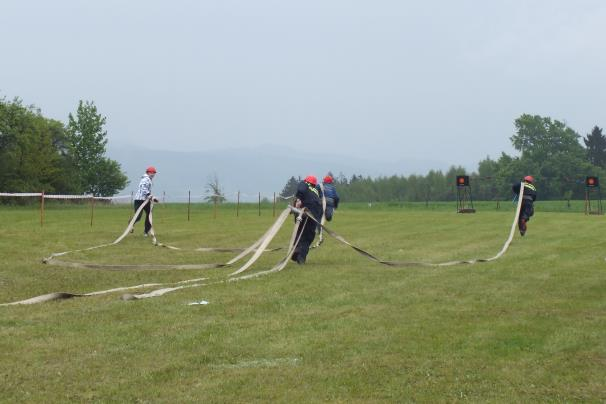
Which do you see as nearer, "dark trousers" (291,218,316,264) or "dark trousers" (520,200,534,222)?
"dark trousers" (291,218,316,264)

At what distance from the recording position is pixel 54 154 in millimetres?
83562

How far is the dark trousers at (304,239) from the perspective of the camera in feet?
50.0

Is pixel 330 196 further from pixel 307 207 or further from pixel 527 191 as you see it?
pixel 527 191

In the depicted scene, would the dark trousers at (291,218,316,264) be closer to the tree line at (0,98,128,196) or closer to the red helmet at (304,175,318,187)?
the red helmet at (304,175,318,187)

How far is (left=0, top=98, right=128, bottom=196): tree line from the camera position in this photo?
75125 mm

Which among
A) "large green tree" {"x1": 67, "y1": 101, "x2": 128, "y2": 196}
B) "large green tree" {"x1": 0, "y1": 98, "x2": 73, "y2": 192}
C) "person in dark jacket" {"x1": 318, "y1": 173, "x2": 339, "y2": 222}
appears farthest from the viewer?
"large green tree" {"x1": 67, "y1": 101, "x2": 128, "y2": 196}

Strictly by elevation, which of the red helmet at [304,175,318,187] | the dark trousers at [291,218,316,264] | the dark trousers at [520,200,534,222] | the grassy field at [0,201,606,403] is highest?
the red helmet at [304,175,318,187]

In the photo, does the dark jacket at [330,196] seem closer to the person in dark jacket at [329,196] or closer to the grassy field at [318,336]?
the person in dark jacket at [329,196]

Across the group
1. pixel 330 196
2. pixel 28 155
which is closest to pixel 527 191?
pixel 330 196

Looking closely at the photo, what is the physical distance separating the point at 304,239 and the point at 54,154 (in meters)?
73.4

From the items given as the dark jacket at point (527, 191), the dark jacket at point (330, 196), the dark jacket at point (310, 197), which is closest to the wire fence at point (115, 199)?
the dark jacket at point (330, 196)

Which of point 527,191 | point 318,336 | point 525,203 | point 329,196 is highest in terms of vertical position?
point 527,191

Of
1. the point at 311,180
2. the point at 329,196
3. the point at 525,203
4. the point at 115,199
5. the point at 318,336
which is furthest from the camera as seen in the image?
the point at 115,199

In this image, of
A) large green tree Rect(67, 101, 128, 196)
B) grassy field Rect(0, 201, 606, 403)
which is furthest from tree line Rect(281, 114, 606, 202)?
grassy field Rect(0, 201, 606, 403)
